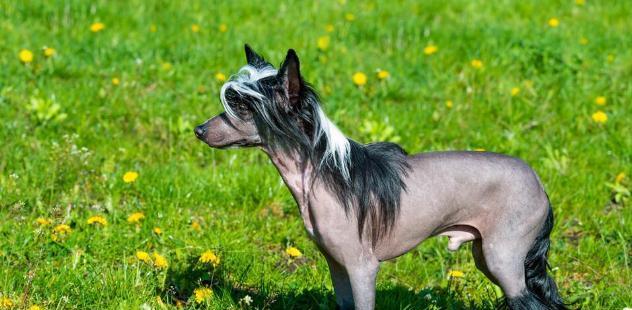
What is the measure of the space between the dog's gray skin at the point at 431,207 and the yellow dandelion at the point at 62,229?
55.2 inches

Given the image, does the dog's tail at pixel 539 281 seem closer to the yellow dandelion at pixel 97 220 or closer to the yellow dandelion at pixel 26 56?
the yellow dandelion at pixel 97 220

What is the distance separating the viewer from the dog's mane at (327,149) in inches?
122

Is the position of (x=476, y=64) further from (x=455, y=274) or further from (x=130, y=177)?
(x=130, y=177)

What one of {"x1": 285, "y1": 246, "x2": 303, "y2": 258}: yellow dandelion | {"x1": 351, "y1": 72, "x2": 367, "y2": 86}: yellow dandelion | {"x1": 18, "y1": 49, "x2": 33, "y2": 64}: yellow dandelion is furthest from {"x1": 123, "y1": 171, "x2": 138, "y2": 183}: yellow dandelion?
{"x1": 351, "y1": 72, "x2": 367, "y2": 86}: yellow dandelion

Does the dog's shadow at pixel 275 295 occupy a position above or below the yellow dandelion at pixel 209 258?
below

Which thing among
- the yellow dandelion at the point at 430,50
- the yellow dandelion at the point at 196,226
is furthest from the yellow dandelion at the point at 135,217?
the yellow dandelion at the point at 430,50

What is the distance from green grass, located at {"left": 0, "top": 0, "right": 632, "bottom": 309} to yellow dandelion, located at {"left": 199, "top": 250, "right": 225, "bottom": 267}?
5cm

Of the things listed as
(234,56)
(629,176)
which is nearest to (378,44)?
(234,56)

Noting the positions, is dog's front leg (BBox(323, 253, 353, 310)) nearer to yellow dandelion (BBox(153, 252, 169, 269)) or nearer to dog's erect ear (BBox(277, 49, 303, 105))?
dog's erect ear (BBox(277, 49, 303, 105))

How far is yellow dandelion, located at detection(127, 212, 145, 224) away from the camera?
14.9ft

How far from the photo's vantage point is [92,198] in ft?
16.1

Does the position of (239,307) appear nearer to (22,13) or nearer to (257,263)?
(257,263)

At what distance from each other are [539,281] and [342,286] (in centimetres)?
76

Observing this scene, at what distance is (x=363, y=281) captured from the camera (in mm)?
3275
